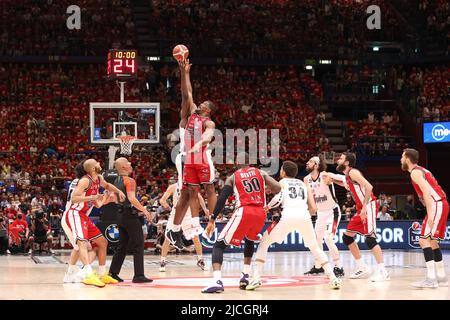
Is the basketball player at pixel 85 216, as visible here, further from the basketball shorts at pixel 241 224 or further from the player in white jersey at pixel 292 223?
the player in white jersey at pixel 292 223

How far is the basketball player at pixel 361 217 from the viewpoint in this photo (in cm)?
1377

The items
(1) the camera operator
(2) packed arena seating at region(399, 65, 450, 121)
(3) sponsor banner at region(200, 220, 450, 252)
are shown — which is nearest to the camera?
(1) the camera operator

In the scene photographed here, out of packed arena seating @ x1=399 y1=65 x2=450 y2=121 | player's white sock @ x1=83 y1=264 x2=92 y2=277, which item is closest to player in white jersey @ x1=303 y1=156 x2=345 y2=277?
player's white sock @ x1=83 y1=264 x2=92 y2=277

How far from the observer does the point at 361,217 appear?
13.8m

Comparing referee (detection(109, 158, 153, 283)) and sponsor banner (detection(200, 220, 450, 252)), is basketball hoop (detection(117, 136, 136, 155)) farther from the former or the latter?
referee (detection(109, 158, 153, 283))

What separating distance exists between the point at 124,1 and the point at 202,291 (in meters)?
Answer: 26.5

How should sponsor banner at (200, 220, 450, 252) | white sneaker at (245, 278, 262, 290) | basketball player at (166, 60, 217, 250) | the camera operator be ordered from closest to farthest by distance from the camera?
white sneaker at (245, 278, 262, 290)
basketball player at (166, 60, 217, 250)
the camera operator
sponsor banner at (200, 220, 450, 252)

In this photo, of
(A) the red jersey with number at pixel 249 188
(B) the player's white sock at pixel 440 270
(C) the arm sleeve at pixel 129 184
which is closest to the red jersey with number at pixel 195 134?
(A) the red jersey with number at pixel 249 188

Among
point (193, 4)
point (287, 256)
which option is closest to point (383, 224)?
point (287, 256)

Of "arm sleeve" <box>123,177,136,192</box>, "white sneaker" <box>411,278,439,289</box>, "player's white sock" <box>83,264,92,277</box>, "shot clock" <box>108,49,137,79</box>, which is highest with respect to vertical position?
"shot clock" <box>108,49,137,79</box>

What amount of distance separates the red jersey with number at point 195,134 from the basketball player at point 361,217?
2914 mm

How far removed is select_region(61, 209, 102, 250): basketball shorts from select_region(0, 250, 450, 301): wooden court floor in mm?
737

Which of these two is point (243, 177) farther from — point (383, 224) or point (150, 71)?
point (150, 71)

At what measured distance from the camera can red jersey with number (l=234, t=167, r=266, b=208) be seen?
11.5 metres
